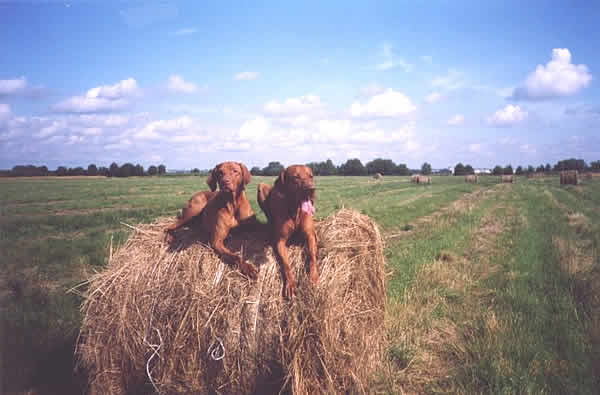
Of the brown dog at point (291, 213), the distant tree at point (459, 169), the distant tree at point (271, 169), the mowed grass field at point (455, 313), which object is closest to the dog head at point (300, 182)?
the brown dog at point (291, 213)

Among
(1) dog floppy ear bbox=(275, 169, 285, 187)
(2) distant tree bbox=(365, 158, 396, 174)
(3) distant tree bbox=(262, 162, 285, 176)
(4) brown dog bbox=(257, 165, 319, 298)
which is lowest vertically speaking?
(4) brown dog bbox=(257, 165, 319, 298)

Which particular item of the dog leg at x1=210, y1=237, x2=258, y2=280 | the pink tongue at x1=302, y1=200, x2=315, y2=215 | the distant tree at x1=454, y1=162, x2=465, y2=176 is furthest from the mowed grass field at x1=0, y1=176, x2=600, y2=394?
the distant tree at x1=454, y1=162, x2=465, y2=176

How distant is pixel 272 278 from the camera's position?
3654mm

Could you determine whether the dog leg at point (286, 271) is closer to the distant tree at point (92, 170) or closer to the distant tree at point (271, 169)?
the distant tree at point (271, 169)

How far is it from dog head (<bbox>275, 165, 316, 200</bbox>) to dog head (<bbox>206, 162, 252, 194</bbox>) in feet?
2.16

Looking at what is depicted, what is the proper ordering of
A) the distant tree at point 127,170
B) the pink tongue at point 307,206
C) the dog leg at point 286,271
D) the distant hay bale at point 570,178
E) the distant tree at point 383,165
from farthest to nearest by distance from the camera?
the distant tree at point 383,165
the distant tree at point 127,170
the distant hay bale at point 570,178
the pink tongue at point 307,206
the dog leg at point 286,271

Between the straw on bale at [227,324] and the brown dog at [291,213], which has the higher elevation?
the brown dog at [291,213]

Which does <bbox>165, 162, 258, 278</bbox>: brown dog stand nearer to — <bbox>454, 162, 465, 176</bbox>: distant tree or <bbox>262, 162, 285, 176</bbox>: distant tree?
<bbox>262, 162, 285, 176</bbox>: distant tree

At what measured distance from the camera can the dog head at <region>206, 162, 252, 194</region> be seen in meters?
3.80

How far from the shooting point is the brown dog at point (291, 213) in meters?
3.59

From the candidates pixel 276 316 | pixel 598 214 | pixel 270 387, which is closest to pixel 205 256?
pixel 276 316

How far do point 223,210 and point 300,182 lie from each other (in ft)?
A: 4.03

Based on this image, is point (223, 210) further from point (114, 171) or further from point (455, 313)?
point (114, 171)

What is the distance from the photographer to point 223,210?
415cm
